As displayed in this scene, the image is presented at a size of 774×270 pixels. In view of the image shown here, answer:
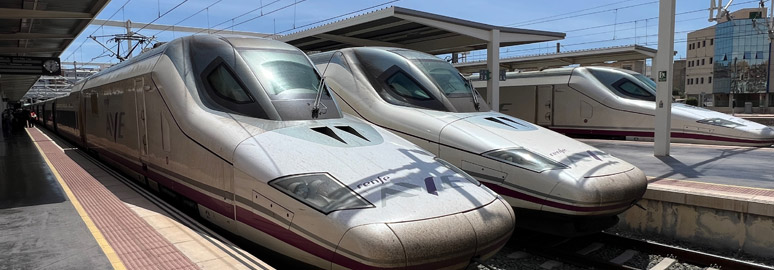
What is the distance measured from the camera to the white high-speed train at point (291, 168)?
12.5ft

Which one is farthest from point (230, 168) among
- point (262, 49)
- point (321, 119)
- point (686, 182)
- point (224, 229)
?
point (686, 182)

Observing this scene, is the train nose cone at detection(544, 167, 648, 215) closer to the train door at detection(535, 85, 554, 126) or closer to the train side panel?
the train door at detection(535, 85, 554, 126)

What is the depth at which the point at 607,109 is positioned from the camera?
46.1ft

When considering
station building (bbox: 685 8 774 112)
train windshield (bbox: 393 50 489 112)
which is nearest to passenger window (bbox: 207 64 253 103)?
train windshield (bbox: 393 50 489 112)

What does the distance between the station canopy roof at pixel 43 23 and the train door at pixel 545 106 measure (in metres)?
12.0

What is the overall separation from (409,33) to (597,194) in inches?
412

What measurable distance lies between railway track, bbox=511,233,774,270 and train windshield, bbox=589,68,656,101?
843 centimetres

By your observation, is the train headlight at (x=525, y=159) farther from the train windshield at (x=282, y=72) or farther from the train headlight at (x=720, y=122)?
the train headlight at (x=720, y=122)

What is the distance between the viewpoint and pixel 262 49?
19.6 ft

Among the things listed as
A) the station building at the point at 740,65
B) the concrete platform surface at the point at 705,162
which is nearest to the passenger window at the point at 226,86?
the concrete platform surface at the point at 705,162

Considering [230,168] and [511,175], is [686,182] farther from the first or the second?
[230,168]

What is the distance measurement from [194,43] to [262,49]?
0.89 m

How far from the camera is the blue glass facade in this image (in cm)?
5784

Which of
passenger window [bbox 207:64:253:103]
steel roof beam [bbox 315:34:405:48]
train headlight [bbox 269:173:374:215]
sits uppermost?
steel roof beam [bbox 315:34:405:48]
